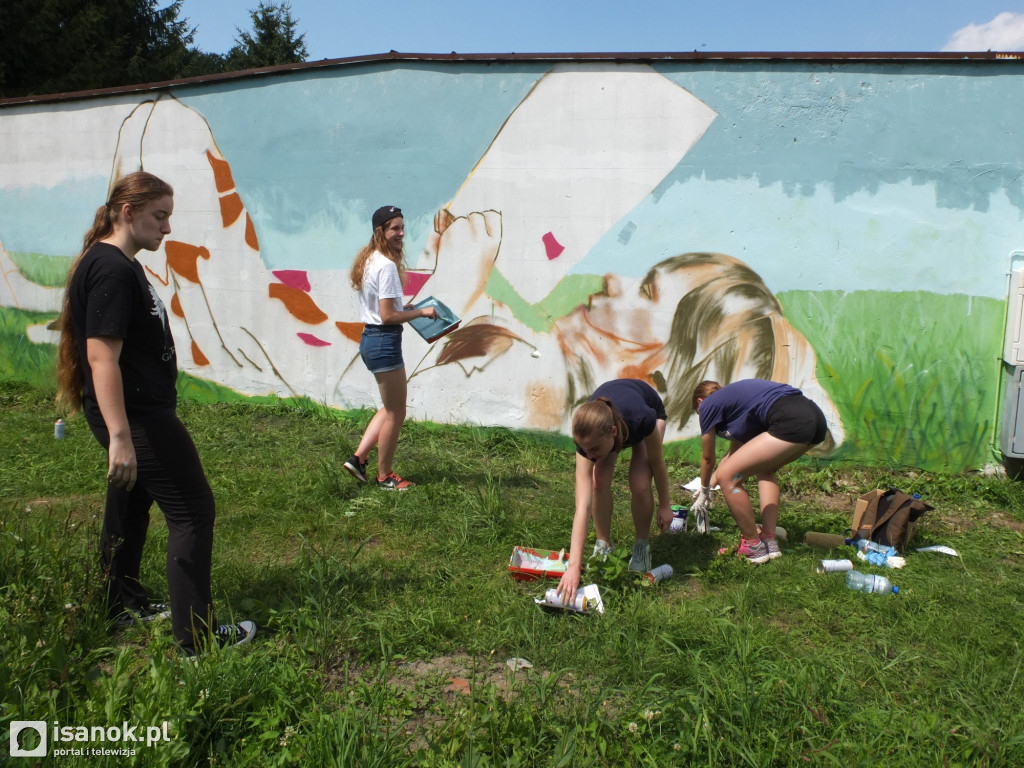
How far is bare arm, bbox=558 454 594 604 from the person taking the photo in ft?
11.0

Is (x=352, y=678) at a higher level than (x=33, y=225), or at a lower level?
lower

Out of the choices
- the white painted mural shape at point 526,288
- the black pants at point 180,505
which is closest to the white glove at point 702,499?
the white painted mural shape at point 526,288

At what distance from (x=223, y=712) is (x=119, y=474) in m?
0.84

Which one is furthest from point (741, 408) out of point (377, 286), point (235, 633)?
point (235, 633)

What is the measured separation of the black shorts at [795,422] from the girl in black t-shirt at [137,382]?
2673 mm

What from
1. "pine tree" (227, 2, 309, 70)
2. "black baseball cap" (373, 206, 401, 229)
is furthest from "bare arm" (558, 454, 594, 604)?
"pine tree" (227, 2, 309, 70)

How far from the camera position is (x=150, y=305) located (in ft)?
9.27

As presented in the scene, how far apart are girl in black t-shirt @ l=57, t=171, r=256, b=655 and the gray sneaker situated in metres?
1.81

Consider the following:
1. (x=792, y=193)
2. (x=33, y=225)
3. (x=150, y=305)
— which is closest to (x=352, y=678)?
(x=150, y=305)

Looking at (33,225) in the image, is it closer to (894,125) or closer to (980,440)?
(894,125)

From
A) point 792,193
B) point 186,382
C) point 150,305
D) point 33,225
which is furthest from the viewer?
point 33,225

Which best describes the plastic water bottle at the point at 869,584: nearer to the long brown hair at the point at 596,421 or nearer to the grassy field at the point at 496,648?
the grassy field at the point at 496,648

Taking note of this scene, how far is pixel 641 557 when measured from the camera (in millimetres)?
3875

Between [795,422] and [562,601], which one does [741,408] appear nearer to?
[795,422]
